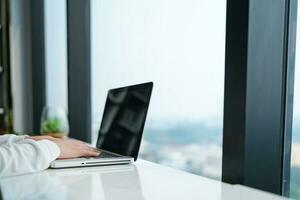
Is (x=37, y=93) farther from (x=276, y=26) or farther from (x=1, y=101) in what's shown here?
(x=276, y=26)

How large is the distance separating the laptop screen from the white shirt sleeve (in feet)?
0.75

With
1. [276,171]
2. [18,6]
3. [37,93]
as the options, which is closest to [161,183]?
[276,171]

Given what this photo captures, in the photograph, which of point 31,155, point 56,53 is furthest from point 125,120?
point 56,53

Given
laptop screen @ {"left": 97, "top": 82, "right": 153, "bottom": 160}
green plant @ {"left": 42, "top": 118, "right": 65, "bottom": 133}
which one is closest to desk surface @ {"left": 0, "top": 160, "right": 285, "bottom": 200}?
laptop screen @ {"left": 97, "top": 82, "right": 153, "bottom": 160}

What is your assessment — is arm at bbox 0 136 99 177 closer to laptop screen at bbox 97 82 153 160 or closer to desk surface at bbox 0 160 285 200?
desk surface at bbox 0 160 285 200

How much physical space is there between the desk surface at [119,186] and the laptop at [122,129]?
0.19 feet

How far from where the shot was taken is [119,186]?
0.86m

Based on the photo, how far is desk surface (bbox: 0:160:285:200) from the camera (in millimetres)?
769

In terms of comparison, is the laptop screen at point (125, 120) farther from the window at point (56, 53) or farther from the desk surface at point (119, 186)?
the window at point (56, 53)

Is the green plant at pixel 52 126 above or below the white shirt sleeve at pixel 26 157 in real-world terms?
below

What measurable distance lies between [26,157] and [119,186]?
0.30m

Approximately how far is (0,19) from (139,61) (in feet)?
3.91

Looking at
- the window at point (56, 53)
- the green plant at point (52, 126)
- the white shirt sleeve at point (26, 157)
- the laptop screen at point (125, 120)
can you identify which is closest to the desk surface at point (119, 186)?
the white shirt sleeve at point (26, 157)

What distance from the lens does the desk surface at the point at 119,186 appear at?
0.77m
